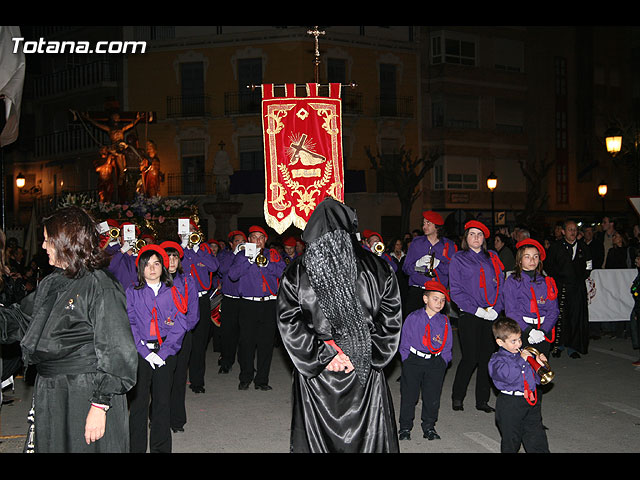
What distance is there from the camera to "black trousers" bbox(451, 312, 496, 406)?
797cm

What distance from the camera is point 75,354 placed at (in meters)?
3.98

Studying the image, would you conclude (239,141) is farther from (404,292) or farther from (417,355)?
(417,355)

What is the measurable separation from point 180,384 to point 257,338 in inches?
105

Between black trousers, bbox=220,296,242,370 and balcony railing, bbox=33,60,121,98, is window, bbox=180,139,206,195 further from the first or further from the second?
black trousers, bbox=220,296,242,370

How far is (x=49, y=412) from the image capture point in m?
4.01

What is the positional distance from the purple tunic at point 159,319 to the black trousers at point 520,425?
2.84 metres

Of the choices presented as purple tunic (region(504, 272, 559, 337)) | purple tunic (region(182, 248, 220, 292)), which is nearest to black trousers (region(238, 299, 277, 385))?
purple tunic (region(182, 248, 220, 292))

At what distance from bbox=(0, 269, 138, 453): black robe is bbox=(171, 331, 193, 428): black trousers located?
2.62 m

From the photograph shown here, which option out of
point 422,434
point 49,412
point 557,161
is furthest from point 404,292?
point 557,161

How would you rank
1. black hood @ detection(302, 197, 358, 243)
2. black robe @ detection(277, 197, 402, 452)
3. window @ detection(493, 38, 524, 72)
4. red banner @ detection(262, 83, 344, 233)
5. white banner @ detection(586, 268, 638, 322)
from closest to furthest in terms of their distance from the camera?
black robe @ detection(277, 197, 402, 452) < black hood @ detection(302, 197, 358, 243) < red banner @ detection(262, 83, 344, 233) < white banner @ detection(586, 268, 638, 322) < window @ detection(493, 38, 524, 72)

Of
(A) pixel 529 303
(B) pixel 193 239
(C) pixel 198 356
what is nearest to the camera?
(A) pixel 529 303

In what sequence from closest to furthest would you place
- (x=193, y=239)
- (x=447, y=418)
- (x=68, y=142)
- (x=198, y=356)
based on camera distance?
(x=447, y=418)
(x=198, y=356)
(x=193, y=239)
(x=68, y=142)

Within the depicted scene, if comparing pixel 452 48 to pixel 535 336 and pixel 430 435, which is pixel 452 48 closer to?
pixel 535 336

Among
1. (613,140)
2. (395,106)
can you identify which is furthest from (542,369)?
(395,106)
